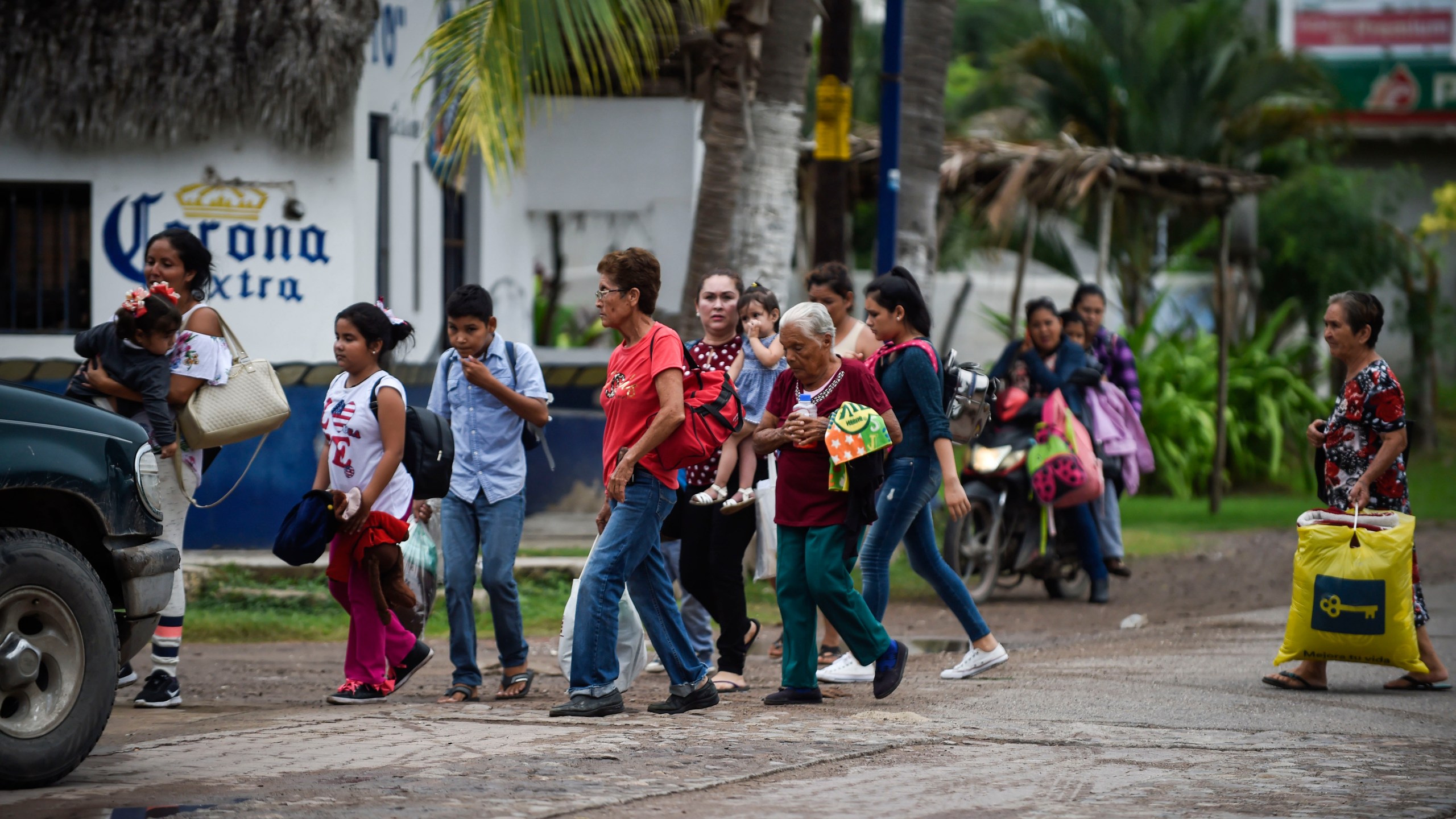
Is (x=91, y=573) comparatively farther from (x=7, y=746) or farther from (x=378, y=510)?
(x=378, y=510)

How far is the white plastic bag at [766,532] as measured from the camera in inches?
304

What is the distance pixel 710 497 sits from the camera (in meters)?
7.02

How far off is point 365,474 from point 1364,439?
14.2 ft

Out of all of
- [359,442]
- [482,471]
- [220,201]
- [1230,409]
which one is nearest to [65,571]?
[359,442]

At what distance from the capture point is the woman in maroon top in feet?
23.9

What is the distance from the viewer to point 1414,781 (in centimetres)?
539

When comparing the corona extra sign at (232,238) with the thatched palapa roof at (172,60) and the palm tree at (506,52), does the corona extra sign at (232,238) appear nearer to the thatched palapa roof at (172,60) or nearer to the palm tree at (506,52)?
the thatched palapa roof at (172,60)

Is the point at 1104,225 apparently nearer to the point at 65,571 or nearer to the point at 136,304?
the point at 136,304

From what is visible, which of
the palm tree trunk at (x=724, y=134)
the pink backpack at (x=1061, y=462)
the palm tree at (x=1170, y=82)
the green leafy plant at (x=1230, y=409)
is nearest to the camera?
the pink backpack at (x=1061, y=462)

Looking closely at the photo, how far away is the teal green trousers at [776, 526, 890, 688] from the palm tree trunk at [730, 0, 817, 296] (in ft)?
15.8

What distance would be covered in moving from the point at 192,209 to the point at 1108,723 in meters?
7.24

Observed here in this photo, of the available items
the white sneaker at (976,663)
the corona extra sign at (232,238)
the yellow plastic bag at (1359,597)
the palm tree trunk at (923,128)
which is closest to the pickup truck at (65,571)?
the white sneaker at (976,663)

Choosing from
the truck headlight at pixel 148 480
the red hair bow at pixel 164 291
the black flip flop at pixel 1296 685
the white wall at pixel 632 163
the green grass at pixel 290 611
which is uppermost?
the white wall at pixel 632 163

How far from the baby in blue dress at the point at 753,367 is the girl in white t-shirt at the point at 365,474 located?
1487 mm
